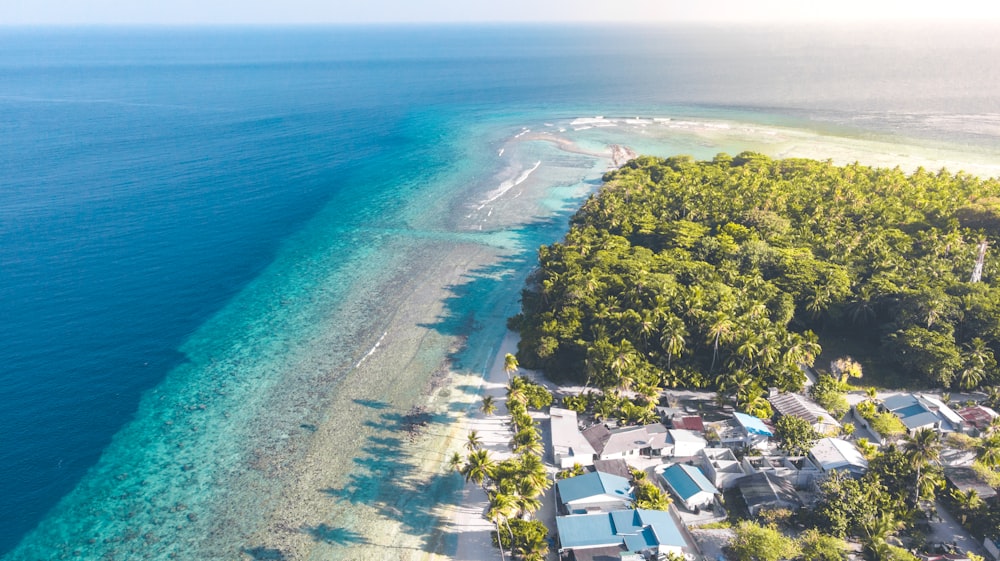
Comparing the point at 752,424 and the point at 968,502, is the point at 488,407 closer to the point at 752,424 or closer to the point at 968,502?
the point at 752,424

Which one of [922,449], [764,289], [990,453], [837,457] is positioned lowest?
[837,457]

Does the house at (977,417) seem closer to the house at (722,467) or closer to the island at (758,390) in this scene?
the island at (758,390)

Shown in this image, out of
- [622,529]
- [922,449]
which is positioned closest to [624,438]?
[622,529]

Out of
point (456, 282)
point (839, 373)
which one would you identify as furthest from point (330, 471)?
point (839, 373)

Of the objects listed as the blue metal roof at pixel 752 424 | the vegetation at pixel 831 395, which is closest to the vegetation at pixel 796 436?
the blue metal roof at pixel 752 424

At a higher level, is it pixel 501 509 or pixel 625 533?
pixel 501 509
